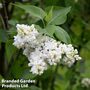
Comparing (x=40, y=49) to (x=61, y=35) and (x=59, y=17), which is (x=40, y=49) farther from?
(x=59, y=17)

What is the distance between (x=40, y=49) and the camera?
121 cm

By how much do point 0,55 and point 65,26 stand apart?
1.39 ft

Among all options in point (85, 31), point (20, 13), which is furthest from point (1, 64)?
point (85, 31)

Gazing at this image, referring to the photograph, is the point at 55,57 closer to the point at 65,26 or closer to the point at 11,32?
the point at 11,32

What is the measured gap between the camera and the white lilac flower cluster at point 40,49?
3.82 feet

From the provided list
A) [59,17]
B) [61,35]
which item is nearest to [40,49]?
[61,35]

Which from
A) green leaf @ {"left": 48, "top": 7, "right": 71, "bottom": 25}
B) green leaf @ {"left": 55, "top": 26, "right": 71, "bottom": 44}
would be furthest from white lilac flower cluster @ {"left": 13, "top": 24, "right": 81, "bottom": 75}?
green leaf @ {"left": 48, "top": 7, "right": 71, "bottom": 25}

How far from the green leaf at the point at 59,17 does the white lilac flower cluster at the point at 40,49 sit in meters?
0.13

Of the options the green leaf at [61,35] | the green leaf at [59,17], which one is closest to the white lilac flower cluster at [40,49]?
the green leaf at [61,35]

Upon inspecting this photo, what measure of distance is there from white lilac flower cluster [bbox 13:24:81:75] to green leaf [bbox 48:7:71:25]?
0.41ft

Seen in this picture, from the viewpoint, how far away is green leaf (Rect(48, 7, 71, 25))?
1.35 m

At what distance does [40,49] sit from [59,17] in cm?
21

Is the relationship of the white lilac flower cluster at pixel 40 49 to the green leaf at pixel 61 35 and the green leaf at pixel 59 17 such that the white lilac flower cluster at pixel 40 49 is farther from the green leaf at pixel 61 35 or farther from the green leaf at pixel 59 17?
the green leaf at pixel 59 17

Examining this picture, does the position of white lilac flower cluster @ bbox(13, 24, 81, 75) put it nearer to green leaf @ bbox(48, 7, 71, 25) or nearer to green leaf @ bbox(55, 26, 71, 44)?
green leaf @ bbox(55, 26, 71, 44)
